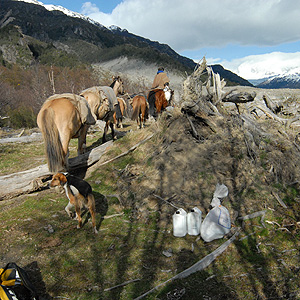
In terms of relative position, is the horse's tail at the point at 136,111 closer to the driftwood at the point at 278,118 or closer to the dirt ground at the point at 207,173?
the dirt ground at the point at 207,173

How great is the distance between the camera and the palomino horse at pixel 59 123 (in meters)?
5.00

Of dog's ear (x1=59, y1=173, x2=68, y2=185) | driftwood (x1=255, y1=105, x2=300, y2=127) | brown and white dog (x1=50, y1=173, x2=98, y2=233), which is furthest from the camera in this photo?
driftwood (x1=255, y1=105, x2=300, y2=127)

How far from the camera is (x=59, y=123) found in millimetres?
5262

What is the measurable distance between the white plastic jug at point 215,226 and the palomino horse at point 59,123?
3.25 metres

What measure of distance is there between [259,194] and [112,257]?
131 inches

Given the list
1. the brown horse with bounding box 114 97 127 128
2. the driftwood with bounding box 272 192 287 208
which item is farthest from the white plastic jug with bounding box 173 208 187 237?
the brown horse with bounding box 114 97 127 128

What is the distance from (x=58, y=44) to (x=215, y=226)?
115036mm

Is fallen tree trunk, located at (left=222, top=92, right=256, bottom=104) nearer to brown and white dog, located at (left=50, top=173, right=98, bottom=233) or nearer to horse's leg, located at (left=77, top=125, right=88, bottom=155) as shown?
horse's leg, located at (left=77, top=125, right=88, bottom=155)

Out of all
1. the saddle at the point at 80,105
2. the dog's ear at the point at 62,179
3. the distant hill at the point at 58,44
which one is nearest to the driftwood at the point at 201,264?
the dog's ear at the point at 62,179

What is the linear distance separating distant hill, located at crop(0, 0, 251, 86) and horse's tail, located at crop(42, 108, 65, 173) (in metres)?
44.8

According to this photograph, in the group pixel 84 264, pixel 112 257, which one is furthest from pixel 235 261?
pixel 84 264

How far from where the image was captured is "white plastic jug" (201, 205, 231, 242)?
3.95 m

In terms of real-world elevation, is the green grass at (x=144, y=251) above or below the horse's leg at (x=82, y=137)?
below

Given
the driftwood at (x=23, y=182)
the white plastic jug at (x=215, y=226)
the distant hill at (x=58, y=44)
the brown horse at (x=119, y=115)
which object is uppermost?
the distant hill at (x=58, y=44)
